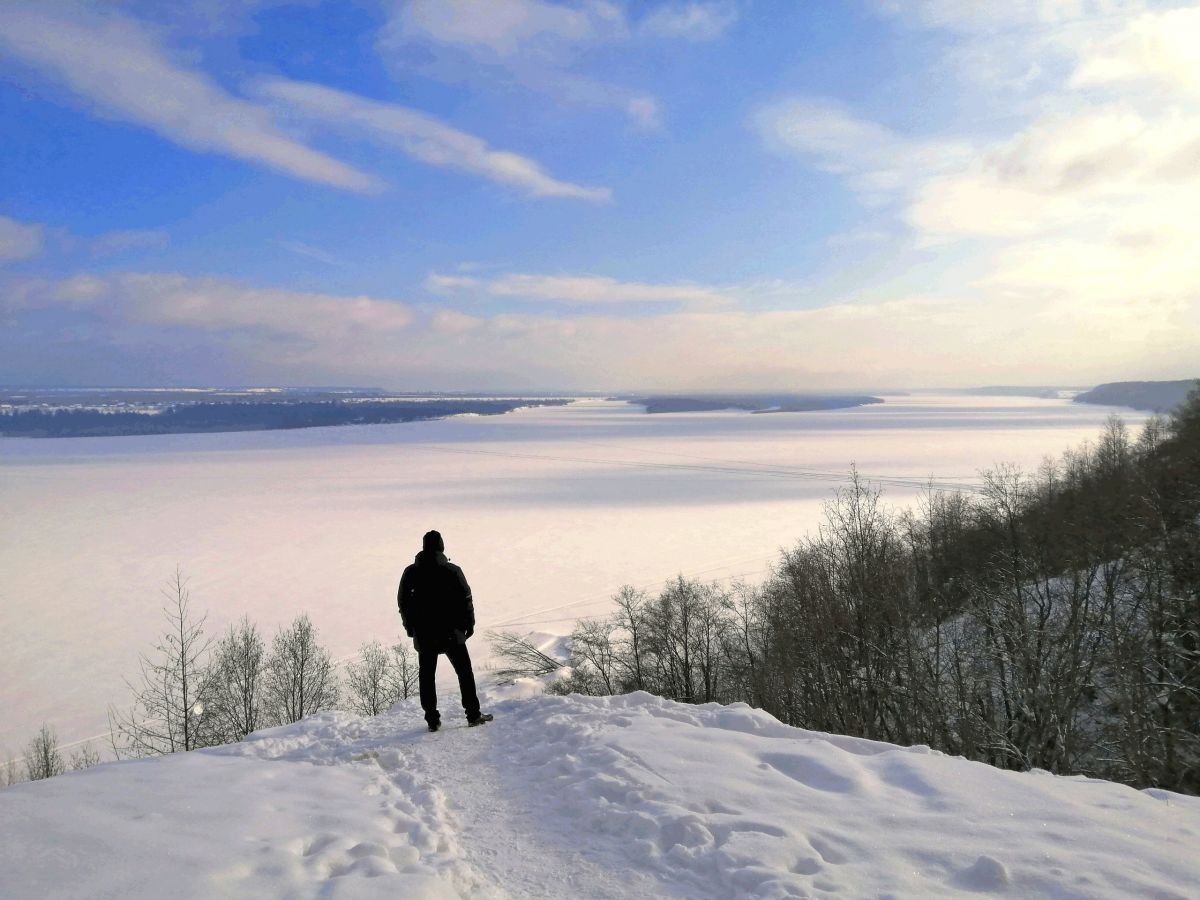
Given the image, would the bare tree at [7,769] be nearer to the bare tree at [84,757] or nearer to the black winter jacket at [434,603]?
the bare tree at [84,757]

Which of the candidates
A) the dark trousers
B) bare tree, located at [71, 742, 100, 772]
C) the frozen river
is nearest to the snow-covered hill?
the dark trousers

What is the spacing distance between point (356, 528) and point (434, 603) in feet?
175

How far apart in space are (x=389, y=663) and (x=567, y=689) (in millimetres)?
9824

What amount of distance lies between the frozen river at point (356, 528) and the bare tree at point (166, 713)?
1.03 metres

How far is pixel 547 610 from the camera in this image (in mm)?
36531

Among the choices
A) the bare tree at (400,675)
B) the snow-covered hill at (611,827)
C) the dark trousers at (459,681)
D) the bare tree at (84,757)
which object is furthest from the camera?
the bare tree at (400,675)

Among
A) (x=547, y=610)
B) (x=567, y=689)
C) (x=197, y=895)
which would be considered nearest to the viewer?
(x=197, y=895)

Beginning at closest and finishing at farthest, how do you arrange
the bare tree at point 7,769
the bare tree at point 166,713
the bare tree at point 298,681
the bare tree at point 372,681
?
the bare tree at point 7,769 → the bare tree at point 166,713 → the bare tree at point 298,681 → the bare tree at point 372,681

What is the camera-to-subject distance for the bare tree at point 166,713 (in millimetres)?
22609

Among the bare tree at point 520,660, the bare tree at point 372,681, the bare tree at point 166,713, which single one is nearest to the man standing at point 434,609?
the bare tree at point 166,713

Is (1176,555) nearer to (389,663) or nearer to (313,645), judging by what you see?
(389,663)

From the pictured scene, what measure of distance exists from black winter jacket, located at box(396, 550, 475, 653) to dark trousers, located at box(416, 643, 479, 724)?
0.25 ft

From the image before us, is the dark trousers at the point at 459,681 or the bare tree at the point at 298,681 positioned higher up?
the dark trousers at the point at 459,681

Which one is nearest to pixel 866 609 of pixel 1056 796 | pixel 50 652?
pixel 1056 796
